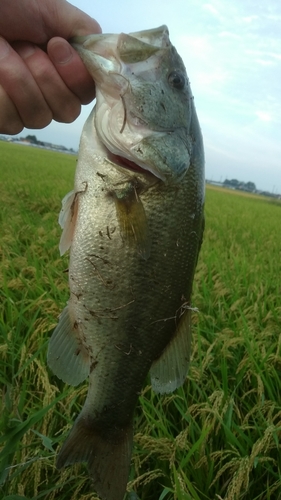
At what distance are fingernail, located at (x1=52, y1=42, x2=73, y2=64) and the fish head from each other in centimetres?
5

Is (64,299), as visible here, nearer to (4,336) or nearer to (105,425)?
(4,336)

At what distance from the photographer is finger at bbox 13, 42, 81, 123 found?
1818mm

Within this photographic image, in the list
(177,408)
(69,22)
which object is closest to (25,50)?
(69,22)

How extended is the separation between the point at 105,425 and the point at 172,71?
1269 mm

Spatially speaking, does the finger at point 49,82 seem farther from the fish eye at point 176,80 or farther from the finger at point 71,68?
the fish eye at point 176,80

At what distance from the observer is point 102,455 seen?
1.64 m

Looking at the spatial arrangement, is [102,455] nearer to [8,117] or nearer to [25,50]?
[8,117]

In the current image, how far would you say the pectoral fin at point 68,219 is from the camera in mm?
1620

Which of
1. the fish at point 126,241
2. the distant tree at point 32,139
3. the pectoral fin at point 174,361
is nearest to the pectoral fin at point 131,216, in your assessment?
the fish at point 126,241

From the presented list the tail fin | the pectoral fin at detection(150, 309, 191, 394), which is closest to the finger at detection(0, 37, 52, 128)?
the pectoral fin at detection(150, 309, 191, 394)

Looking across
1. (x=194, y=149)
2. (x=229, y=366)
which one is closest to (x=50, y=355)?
(x=194, y=149)

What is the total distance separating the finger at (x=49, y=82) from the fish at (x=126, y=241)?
19 centimetres

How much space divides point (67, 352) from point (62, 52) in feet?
3.51

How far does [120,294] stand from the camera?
1.60m
